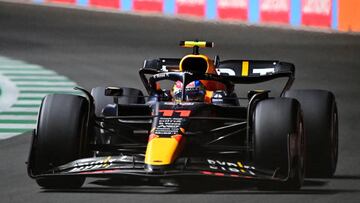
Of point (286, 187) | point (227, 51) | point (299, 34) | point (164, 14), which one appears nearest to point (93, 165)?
point (286, 187)

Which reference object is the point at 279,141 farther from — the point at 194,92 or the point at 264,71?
the point at 264,71

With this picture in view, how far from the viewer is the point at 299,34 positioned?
2852 centimetres

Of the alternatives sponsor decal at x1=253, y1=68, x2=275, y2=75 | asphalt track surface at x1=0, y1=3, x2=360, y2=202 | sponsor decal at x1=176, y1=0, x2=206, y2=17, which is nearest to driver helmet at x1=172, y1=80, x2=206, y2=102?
asphalt track surface at x1=0, y1=3, x2=360, y2=202

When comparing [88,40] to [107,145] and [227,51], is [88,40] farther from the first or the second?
[107,145]

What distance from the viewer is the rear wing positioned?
43.9 feet

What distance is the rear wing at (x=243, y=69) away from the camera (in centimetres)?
1337

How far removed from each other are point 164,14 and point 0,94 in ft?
40.1

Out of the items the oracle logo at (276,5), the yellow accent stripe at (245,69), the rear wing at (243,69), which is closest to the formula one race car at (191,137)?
the rear wing at (243,69)

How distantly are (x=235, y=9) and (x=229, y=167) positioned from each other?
776 inches

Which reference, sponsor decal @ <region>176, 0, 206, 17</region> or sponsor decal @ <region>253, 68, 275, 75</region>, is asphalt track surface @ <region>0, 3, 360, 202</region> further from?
sponsor decal @ <region>253, 68, 275, 75</region>

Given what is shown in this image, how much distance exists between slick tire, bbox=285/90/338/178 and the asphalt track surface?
7.6 inches

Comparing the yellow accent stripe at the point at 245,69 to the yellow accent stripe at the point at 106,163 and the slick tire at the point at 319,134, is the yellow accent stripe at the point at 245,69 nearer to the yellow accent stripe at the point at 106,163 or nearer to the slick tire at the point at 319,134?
the slick tire at the point at 319,134

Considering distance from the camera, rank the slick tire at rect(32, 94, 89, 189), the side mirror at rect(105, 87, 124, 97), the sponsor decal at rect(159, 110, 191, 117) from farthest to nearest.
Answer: the side mirror at rect(105, 87, 124, 97), the sponsor decal at rect(159, 110, 191, 117), the slick tire at rect(32, 94, 89, 189)

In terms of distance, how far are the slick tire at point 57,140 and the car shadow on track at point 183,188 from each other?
5.8 inches
